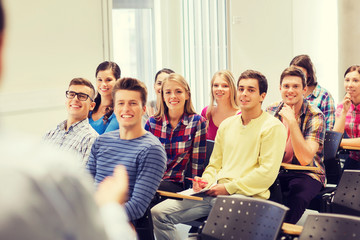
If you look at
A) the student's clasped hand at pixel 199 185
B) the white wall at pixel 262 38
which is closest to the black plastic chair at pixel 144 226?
the student's clasped hand at pixel 199 185

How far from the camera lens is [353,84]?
5012mm

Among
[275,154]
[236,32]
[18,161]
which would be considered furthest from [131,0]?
[18,161]

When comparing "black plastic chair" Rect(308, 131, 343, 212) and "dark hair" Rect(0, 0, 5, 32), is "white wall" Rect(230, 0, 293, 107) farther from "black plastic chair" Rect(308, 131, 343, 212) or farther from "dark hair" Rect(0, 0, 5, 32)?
"dark hair" Rect(0, 0, 5, 32)

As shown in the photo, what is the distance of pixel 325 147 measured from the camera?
14.0 feet

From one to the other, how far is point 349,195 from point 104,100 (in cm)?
219

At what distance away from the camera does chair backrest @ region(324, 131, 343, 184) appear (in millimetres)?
4215

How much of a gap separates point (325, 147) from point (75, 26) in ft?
10.2

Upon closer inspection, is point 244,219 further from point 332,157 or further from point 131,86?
point 332,157

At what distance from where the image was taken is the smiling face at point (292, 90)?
4.05 meters

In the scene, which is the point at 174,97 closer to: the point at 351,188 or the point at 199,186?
the point at 199,186

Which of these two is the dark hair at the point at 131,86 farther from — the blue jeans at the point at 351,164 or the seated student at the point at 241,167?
the blue jeans at the point at 351,164

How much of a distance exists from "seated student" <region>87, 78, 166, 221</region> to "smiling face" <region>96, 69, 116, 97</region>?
105cm

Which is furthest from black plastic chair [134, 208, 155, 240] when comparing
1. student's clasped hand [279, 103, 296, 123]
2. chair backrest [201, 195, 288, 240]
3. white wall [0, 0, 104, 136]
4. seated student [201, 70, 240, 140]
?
white wall [0, 0, 104, 136]

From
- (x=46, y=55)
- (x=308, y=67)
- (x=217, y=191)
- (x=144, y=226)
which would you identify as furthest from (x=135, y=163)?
(x=46, y=55)
